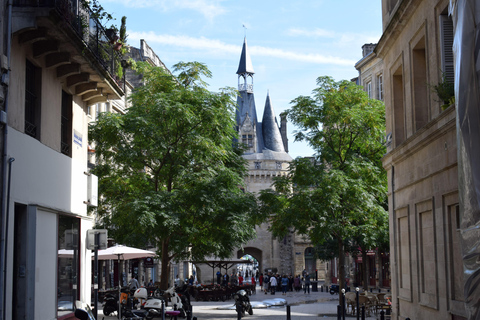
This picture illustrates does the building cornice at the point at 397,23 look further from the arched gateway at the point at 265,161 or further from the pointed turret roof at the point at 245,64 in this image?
the pointed turret roof at the point at 245,64

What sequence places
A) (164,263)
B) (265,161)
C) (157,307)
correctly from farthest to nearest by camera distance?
(265,161)
(164,263)
(157,307)

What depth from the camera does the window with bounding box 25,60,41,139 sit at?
13195 mm

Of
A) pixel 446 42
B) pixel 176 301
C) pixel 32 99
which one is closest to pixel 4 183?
Result: pixel 32 99

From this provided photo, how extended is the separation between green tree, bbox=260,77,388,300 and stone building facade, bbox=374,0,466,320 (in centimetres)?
712

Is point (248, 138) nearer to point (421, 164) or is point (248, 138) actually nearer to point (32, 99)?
point (421, 164)

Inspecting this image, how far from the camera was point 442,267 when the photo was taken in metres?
13.6

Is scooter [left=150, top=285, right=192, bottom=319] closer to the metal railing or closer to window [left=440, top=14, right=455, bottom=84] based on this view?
the metal railing

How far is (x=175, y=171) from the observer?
83.3 feet

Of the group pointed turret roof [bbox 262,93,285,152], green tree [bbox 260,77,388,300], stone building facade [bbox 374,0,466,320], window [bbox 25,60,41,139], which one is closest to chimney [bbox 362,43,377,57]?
green tree [bbox 260,77,388,300]

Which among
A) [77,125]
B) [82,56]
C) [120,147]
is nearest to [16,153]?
[82,56]

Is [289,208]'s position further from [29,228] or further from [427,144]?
[29,228]

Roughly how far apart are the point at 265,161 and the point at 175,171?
66917 mm

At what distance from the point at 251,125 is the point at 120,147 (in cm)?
6867

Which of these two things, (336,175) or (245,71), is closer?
(336,175)
